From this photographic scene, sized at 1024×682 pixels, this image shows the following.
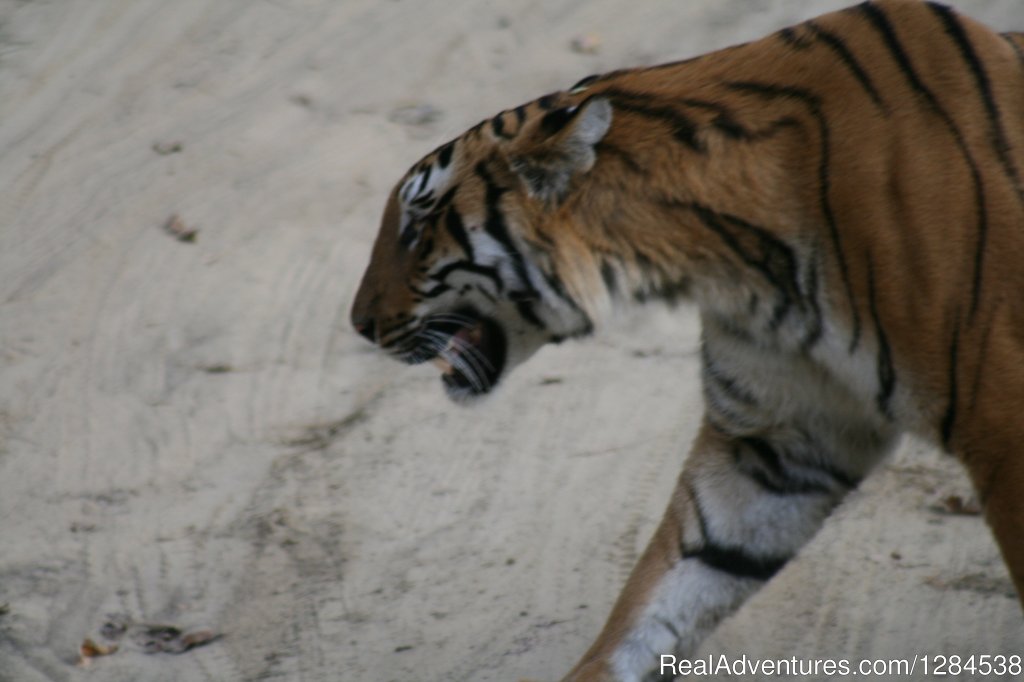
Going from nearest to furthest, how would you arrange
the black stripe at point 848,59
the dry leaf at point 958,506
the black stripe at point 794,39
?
1. the black stripe at point 848,59
2. the black stripe at point 794,39
3. the dry leaf at point 958,506

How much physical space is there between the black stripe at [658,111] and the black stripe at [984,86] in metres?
0.45

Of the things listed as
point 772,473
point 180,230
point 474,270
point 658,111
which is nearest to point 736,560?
point 772,473

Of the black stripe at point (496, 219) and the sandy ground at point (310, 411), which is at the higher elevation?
the black stripe at point (496, 219)

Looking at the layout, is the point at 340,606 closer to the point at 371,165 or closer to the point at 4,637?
the point at 4,637

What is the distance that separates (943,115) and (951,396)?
447 mm

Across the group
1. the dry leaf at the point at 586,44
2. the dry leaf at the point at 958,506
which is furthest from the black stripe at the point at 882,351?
the dry leaf at the point at 586,44

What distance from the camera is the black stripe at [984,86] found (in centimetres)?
216

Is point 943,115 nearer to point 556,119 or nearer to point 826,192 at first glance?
point 826,192

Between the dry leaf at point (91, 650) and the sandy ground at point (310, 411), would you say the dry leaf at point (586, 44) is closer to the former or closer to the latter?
the sandy ground at point (310, 411)

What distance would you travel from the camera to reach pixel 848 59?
2.29 meters

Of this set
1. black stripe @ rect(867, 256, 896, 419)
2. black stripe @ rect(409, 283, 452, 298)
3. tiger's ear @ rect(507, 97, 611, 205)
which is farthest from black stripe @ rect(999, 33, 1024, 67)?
black stripe @ rect(409, 283, 452, 298)

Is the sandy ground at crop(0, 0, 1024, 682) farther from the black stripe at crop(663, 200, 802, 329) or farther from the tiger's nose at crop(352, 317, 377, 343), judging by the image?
the tiger's nose at crop(352, 317, 377, 343)

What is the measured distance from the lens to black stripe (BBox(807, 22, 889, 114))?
7.31 ft

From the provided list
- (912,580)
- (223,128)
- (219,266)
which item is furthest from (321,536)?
(223,128)
